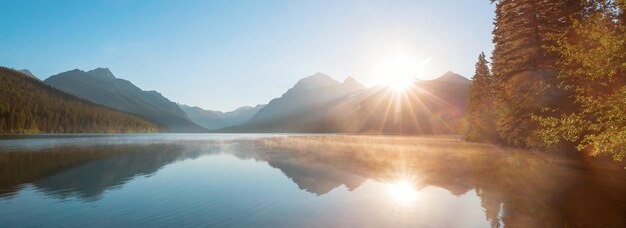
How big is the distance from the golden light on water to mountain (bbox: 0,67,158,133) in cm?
17594

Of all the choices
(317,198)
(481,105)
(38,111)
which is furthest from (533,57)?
(38,111)

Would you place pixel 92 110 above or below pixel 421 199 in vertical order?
above

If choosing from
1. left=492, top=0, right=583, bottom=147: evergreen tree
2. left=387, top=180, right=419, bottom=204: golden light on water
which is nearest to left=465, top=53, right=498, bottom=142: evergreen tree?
left=492, top=0, right=583, bottom=147: evergreen tree

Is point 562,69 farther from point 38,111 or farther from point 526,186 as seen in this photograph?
point 38,111

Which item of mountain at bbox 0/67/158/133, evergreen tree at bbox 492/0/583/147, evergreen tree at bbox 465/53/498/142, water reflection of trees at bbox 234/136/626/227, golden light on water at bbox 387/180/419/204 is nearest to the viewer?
water reflection of trees at bbox 234/136/626/227

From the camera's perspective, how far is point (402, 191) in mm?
18672

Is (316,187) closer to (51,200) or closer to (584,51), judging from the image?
(51,200)

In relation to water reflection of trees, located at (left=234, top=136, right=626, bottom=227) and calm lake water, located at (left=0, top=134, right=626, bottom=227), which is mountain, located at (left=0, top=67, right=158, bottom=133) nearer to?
calm lake water, located at (left=0, top=134, right=626, bottom=227)

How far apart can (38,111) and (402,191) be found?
196935mm

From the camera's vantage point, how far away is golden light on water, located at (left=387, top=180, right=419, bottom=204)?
1654cm

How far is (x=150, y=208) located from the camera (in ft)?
47.1

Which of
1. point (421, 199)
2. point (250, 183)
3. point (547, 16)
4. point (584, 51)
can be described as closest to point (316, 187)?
point (250, 183)

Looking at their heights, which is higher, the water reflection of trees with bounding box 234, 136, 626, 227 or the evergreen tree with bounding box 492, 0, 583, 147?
the evergreen tree with bounding box 492, 0, 583, 147

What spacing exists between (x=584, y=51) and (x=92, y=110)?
233 metres
